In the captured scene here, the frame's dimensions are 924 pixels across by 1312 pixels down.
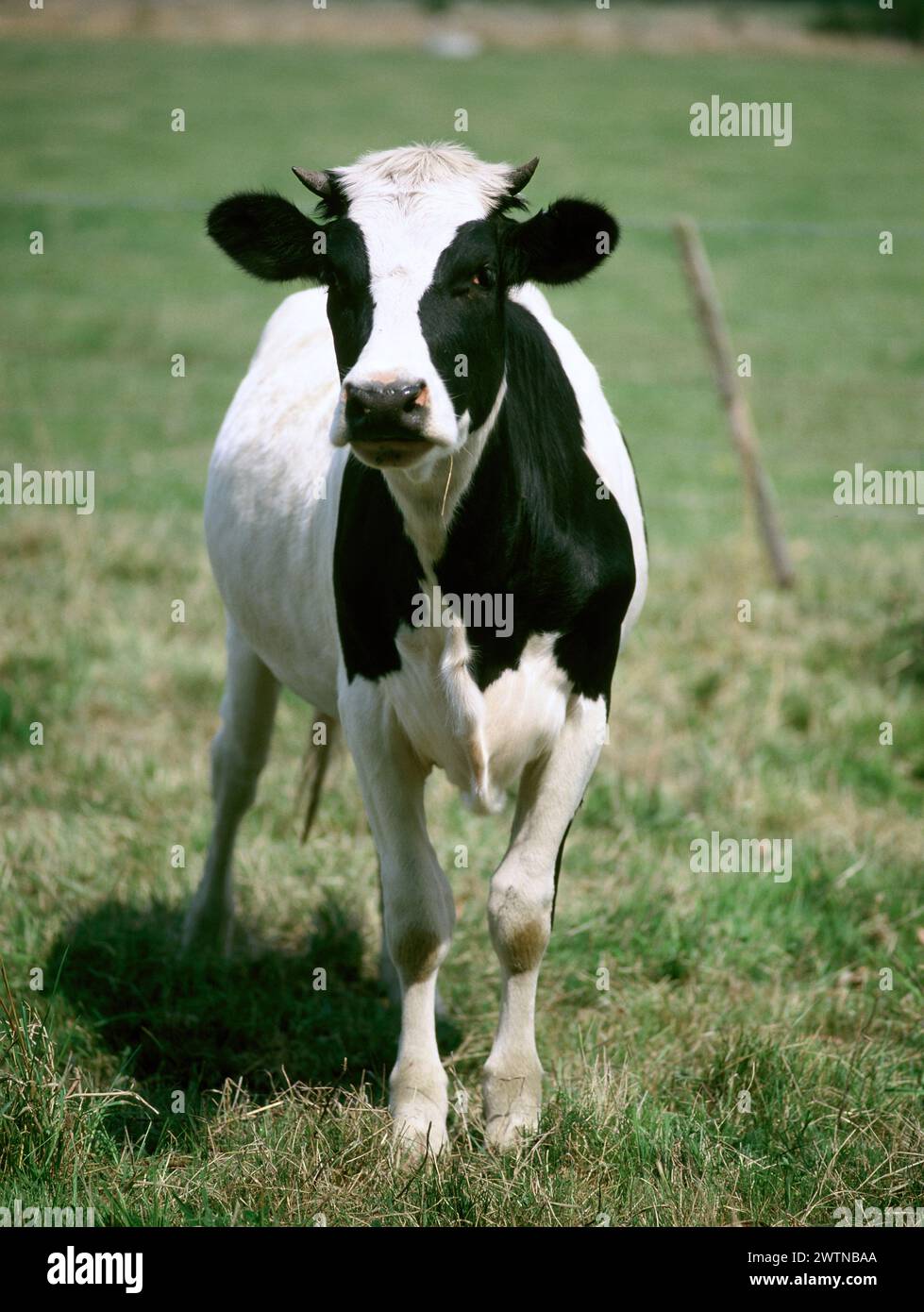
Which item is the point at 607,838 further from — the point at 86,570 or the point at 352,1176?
the point at 86,570

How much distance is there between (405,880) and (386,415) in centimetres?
121

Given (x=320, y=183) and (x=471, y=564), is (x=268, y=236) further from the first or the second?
(x=471, y=564)

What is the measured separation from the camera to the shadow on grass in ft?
12.3

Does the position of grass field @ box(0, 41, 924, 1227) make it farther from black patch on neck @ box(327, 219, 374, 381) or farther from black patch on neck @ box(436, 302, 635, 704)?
black patch on neck @ box(327, 219, 374, 381)

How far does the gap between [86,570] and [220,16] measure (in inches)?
1525

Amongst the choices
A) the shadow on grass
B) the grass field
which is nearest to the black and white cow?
the grass field

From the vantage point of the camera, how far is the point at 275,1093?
11.3 ft

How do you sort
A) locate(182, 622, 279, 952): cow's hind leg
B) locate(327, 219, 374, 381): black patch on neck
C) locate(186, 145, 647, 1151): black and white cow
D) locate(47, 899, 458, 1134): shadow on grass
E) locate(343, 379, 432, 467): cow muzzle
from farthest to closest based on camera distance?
locate(182, 622, 279, 952): cow's hind leg → locate(47, 899, 458, 1134): shadow on grass → locate(186, 145, 647, 1151): black and white cow → locate(327, 219, 374, 381): black patch on neck → locate(343, 379, 432, 467): cow muzzle

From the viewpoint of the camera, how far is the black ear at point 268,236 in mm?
3248

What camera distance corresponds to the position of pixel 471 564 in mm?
3188

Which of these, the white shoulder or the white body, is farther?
the white shoulder

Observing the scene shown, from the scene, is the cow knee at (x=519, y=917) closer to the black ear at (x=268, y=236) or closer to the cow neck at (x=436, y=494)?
the cow neck at (x=436, y=494)

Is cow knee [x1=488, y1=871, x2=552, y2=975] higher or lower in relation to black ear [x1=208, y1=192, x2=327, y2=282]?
lower
